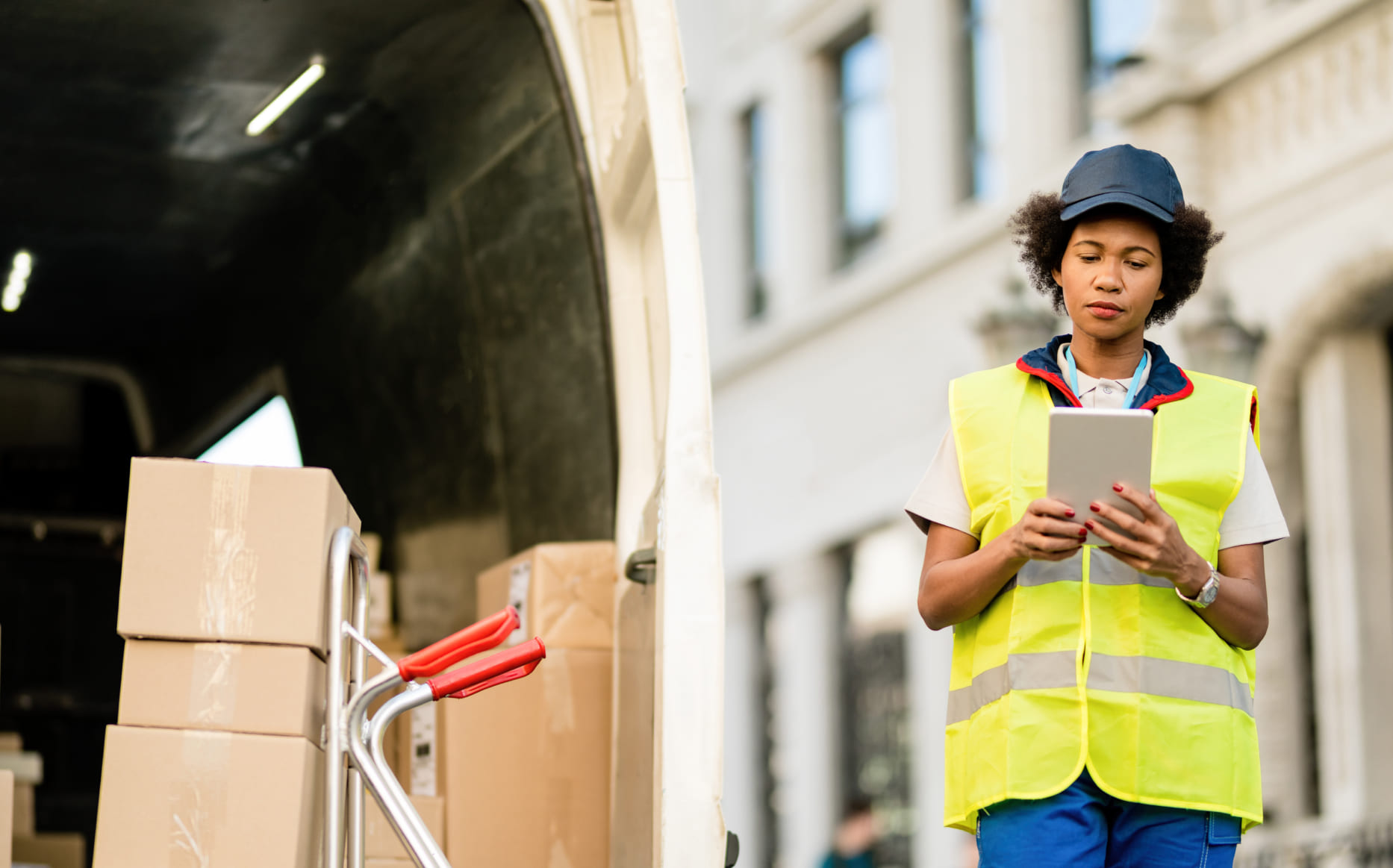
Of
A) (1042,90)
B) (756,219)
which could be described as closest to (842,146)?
(756,219)

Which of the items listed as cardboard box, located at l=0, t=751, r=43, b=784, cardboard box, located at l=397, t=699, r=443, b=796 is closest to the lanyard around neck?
cardboard box, located at l=397, t=699, r=443, b=796

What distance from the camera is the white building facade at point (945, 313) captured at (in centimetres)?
1174

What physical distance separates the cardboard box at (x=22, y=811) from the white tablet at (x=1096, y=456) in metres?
3.32

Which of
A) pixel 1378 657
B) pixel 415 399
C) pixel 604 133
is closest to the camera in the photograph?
pixel 604 133

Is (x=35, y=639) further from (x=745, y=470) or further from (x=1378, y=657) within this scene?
(x=745, y=470)

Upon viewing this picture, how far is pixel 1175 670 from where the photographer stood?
2.83 m

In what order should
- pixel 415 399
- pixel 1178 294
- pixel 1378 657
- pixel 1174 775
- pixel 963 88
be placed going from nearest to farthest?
pixel 1174 775
pixel 1178 294
pixel 415 399
pixel 1378 657
pixel 963 88

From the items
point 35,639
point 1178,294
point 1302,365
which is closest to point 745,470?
point 1302,365

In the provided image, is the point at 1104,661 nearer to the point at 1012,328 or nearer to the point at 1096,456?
the point at 1096,456

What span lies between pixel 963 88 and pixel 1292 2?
168 inches

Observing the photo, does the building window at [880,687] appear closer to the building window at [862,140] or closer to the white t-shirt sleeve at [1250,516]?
the building window at [862,140]

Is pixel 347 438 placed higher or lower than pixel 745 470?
lower

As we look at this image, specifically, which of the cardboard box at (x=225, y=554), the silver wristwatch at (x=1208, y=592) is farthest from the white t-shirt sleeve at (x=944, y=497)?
the cardboard box at (x=225, y=554)

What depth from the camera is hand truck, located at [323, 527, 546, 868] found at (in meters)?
3.16
